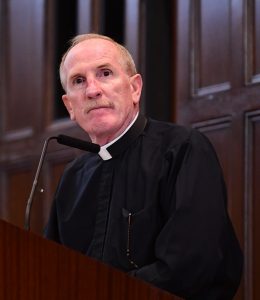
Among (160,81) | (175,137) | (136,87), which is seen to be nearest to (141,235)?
(175,137)

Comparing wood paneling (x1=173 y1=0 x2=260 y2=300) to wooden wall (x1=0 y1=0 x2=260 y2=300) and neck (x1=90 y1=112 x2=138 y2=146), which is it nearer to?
wooden wall (x1=0 y1=0 x2=260 y2=300)

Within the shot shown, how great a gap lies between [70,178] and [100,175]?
0.19 meters

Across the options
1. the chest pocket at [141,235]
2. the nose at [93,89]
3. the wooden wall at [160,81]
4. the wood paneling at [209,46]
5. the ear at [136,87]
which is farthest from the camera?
the wood paneling at [209,46]

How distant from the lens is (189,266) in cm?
281

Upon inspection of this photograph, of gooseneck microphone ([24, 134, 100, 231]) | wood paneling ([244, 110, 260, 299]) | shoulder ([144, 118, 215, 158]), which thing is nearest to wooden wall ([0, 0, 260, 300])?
wood paneling ([244, 110, 260, 299])

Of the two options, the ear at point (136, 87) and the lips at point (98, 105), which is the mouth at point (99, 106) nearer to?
the lips at point (98, 105)

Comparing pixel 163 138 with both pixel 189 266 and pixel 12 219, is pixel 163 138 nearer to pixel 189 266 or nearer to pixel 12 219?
pixel 189 266

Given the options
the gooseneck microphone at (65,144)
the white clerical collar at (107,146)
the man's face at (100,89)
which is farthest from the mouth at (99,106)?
the gooseneck microphone at (65,144)

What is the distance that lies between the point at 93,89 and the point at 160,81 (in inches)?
58.2

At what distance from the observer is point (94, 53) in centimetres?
332

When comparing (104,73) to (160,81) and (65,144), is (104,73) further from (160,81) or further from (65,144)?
(160,81)

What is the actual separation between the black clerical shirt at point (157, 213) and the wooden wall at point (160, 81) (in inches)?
32.3

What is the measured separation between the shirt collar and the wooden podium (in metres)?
1.03

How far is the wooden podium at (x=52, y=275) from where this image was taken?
7.25 feet
